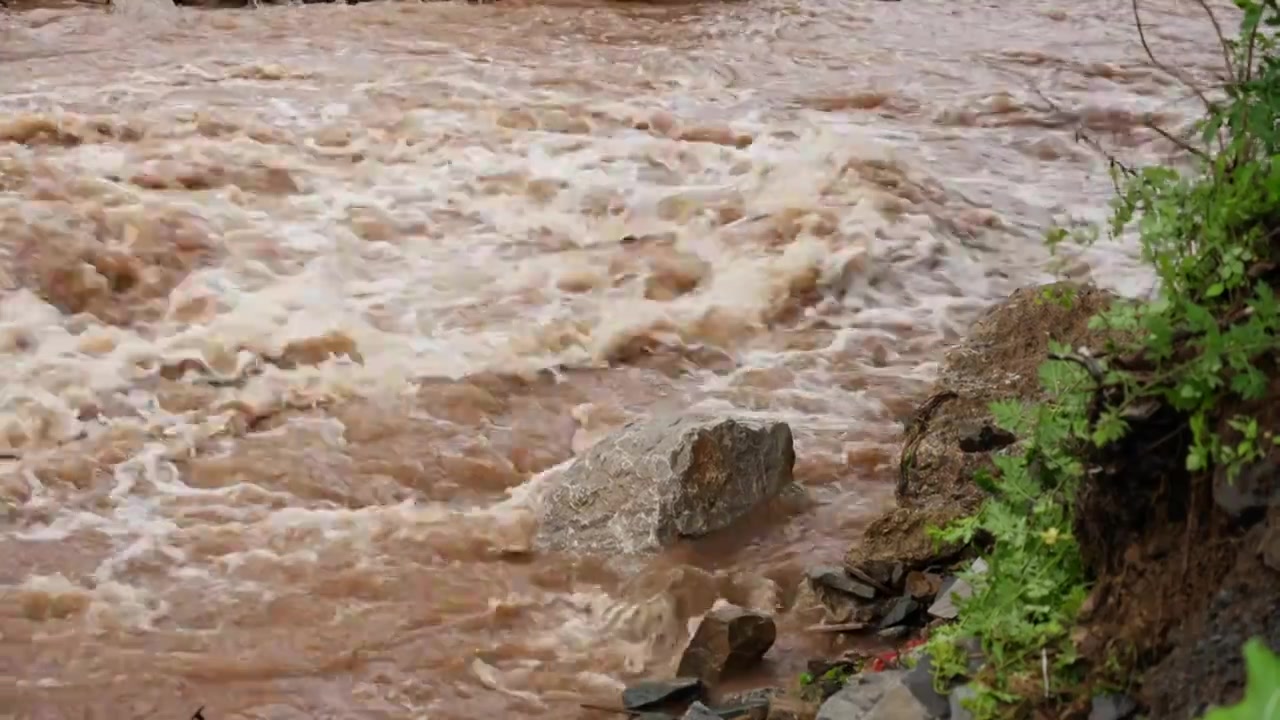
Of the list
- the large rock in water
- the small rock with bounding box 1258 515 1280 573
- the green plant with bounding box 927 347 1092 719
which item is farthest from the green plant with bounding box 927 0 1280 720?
the large rock in water

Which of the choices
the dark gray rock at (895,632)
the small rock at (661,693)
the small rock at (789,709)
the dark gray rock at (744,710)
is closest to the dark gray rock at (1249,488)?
the small rock at (789,709)

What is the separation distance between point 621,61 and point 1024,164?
10.4ft

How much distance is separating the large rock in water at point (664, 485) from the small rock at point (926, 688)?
1.95 metres

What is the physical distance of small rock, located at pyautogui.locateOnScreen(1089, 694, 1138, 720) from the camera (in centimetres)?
233

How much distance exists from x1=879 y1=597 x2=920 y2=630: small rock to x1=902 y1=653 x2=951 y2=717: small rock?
1190mm

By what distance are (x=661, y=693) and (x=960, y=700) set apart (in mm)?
1421

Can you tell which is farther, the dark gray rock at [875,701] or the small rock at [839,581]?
the small rock at [839,581]

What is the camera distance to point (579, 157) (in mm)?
8273

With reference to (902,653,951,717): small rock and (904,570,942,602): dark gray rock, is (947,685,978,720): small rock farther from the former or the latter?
(904,570,942,602): dark gray rock

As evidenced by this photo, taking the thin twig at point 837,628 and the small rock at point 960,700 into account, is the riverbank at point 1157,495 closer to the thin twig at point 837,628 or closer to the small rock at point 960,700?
the small rock at point 960,700

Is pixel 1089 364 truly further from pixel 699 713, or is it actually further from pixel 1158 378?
pixel 699 713

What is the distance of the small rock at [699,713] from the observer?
11.8 feet

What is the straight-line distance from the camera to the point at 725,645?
4.00 m

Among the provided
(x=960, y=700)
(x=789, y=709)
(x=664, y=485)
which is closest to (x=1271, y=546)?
(x=960, y=700)
